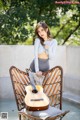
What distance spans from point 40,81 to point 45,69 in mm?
84

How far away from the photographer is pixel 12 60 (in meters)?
2.63

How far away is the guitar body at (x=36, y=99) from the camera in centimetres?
196

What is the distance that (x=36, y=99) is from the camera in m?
1.98

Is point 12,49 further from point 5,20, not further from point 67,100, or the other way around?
point 67,100

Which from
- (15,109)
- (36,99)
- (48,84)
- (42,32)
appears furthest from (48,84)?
(15,109)

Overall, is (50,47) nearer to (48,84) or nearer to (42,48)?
(42,48)

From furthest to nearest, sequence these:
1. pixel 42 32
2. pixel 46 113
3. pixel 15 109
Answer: pixel 15 109 → pixel 42 32 → pixel 46 113

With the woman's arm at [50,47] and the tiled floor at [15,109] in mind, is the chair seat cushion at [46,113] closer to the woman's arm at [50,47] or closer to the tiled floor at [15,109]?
the woman's arm at [50,47]

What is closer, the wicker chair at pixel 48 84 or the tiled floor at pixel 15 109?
the wicker chair at pixel 48 84

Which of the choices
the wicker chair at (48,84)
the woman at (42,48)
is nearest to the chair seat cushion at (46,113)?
the wicker chair at (48,84)

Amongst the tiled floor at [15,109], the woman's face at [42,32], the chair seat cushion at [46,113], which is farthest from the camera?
the tiled floor at [15,109]

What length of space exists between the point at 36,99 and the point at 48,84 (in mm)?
174

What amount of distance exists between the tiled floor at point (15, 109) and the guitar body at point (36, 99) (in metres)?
0.37

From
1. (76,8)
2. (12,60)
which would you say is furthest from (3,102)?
(76,8)
